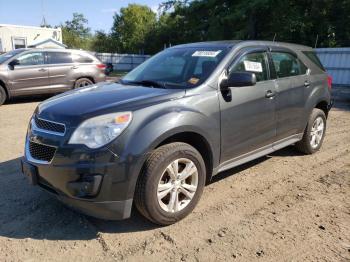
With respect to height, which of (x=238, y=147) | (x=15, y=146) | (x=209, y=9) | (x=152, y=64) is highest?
(x=209, y=9)

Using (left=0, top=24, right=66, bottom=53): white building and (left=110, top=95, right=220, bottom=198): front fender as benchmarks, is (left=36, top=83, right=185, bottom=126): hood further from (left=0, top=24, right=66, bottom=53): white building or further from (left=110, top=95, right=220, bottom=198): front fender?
(left=0, top=24, right=66, bottom=53): white building

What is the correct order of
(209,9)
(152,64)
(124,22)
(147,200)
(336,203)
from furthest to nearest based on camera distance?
(124,22), (209,9), (152,64), (336,203), (147,200)

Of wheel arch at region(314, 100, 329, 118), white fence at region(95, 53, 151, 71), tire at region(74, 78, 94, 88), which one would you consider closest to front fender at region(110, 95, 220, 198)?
wheel arch at region(314, 100, 329, 118)

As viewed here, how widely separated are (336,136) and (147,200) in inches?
203

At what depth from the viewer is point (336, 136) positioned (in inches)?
281

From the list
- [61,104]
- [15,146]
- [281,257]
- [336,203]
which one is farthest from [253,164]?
[15,146]

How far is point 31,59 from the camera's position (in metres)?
11.0

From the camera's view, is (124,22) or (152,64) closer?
(152,64)

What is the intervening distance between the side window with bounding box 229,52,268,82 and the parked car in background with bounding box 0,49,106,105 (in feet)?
26.6

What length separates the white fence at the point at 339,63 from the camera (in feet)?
53.9

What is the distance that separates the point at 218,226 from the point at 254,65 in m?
2.06

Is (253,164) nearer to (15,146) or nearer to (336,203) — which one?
(336,203)

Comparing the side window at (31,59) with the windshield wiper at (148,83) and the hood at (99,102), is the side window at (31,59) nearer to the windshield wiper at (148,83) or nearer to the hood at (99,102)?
the windshield wiper at (148,83)

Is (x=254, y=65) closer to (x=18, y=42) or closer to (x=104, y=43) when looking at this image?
(x=18, y=42)
